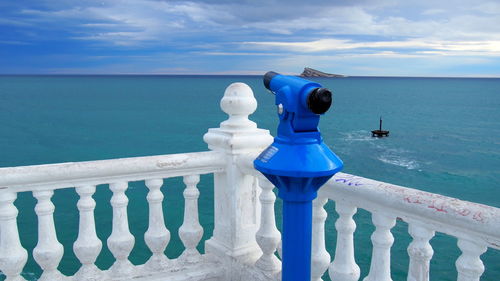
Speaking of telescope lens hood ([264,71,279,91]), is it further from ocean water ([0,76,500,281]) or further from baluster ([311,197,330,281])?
ocean water ([0,76,500,281])

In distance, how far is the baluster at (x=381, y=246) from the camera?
2.45 m

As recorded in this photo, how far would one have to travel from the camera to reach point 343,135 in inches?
2250

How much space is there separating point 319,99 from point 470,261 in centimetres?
104

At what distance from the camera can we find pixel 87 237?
132 inches

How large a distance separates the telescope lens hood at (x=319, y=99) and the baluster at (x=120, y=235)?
2011 mm

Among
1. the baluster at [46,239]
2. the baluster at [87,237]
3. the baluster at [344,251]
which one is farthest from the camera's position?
the baluster at [87,237]

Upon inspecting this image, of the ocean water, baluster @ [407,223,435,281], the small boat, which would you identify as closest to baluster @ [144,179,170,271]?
baluster @ [407,223,435,281]

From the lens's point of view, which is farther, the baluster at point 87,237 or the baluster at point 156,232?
the baluster at point 156,232

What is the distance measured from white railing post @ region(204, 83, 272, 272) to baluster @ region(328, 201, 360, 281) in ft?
3.45

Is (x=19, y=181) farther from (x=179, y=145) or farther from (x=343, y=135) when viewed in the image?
(x=343, y=135)

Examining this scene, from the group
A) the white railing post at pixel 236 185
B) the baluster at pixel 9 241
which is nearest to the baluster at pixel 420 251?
the white railing post at pixel 236 185

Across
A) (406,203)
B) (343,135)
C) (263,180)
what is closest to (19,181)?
(263,180)

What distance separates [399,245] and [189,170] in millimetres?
19568

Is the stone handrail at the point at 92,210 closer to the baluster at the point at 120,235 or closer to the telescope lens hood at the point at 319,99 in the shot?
the baluster at the point at 120,235
